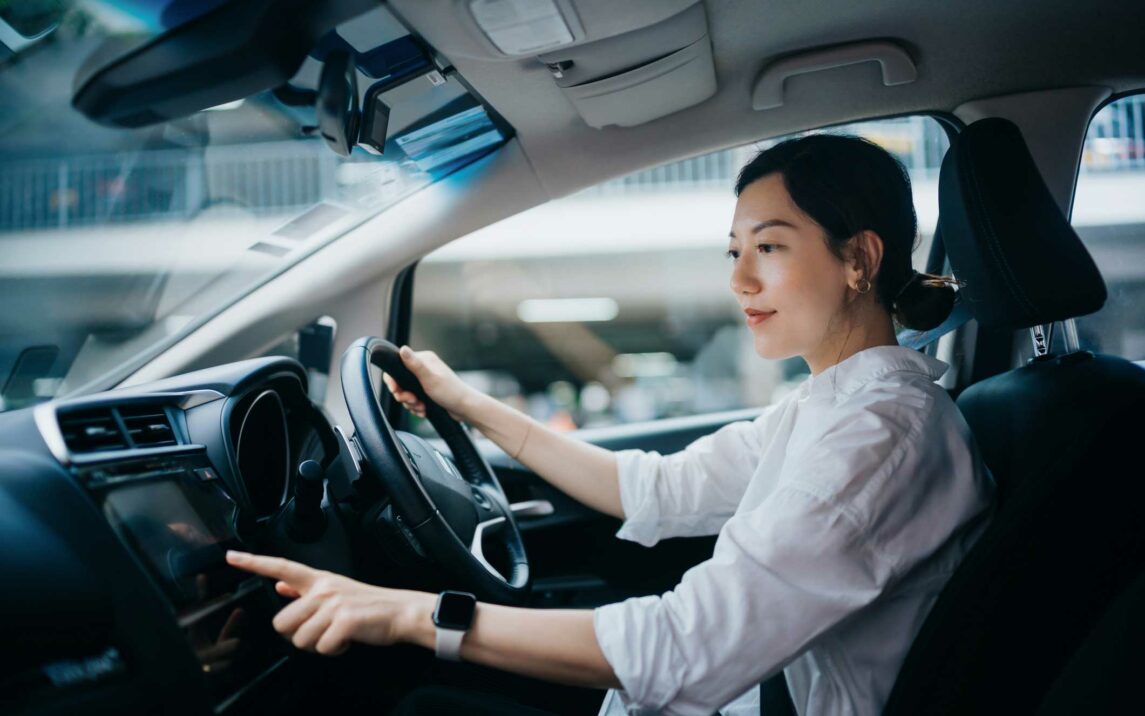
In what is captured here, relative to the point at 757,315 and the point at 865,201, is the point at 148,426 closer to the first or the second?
the point at 757,315

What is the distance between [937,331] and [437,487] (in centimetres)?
105

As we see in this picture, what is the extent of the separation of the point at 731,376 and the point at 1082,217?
8.81 metres

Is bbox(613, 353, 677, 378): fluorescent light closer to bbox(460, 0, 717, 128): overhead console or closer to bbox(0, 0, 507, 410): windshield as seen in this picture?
bbox(0, 0, 507, 410): windshield

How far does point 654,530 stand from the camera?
1.69 metres

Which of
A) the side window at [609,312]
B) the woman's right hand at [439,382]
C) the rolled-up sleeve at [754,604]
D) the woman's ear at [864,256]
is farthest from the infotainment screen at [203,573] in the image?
the side window at [609,312]

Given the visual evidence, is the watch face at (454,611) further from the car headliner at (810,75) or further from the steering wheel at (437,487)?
the car headliner at (810,75)

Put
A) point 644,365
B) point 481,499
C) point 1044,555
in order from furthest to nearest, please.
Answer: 1. point 644,365
2. point 481,499
3. point 1044,555

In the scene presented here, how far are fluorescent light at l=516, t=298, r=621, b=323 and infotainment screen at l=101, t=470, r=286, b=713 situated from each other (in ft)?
37.9

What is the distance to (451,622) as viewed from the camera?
0.98 metres

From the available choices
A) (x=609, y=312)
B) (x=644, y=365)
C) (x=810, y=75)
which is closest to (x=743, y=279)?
(x=810, y=75)

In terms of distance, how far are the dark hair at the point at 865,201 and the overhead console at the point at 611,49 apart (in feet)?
0.89

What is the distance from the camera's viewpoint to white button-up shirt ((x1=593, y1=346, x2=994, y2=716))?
966mm

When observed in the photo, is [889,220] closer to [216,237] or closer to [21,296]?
[21,296]

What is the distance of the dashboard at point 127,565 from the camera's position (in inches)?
35.9
